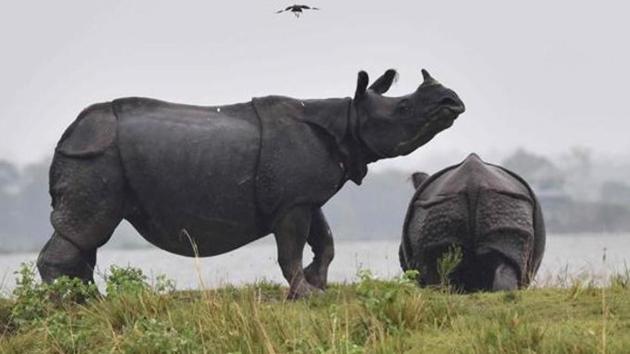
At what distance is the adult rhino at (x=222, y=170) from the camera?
9711 mm

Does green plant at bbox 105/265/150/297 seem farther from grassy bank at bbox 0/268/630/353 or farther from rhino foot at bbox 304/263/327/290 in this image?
rhino foot at bbox 304/263/327/290

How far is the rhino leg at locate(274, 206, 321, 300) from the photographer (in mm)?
9633

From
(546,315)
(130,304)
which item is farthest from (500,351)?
(130,304)

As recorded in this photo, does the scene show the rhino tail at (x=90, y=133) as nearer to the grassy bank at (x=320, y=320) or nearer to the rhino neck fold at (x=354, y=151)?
the grassy bank at (x=320, y=320)

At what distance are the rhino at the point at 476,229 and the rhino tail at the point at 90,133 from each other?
2.74 meters

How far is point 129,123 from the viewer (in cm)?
995

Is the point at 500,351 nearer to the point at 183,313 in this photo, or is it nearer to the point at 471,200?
the point at 183,313

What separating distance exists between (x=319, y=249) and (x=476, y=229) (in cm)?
136

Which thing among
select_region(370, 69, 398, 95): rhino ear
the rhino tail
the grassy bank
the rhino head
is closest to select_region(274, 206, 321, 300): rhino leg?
the grassy bank

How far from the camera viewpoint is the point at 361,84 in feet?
32.6

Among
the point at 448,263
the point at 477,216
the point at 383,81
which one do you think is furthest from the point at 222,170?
the point at 477,216

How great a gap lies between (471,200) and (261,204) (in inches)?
69.3

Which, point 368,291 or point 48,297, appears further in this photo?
point 48,297

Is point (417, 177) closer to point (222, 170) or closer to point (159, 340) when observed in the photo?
point (222, 170)
